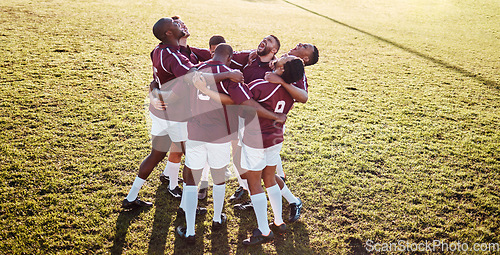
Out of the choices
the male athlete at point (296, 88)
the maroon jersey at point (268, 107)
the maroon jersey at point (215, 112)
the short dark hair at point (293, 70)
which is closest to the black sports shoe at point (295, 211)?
the male athlete at point (296, 88)

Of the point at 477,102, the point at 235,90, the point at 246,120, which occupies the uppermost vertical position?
the point at 235,90

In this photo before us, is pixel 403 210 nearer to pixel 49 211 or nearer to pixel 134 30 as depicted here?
pixel 49 211

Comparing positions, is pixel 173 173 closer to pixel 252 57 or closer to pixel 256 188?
pixel 256 188

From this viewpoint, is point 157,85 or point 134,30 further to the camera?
point 134,30

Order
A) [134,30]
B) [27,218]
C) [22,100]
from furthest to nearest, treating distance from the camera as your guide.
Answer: [134,30] < [22,100] < [27,218]

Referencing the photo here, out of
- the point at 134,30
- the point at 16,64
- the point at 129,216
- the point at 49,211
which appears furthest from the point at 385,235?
the point at 134,30

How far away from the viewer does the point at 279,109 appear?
3213 millimetres

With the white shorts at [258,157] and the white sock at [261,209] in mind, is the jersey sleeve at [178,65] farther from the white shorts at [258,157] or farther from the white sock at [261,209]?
the white sock at [261,209]

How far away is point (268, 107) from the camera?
3.18 m

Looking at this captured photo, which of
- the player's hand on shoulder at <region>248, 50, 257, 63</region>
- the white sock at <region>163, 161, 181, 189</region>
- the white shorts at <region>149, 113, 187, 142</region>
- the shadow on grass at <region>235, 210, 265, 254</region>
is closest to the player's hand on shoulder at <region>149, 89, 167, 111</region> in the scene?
the white shorts at <region>149, 113, 187, 142</region>

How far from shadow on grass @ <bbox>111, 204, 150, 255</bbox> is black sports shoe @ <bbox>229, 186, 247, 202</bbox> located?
1072 millimetres

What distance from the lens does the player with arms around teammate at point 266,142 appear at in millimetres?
3061

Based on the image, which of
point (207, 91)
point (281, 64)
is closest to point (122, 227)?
point (207, 91)

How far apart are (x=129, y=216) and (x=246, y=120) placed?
1842mm
